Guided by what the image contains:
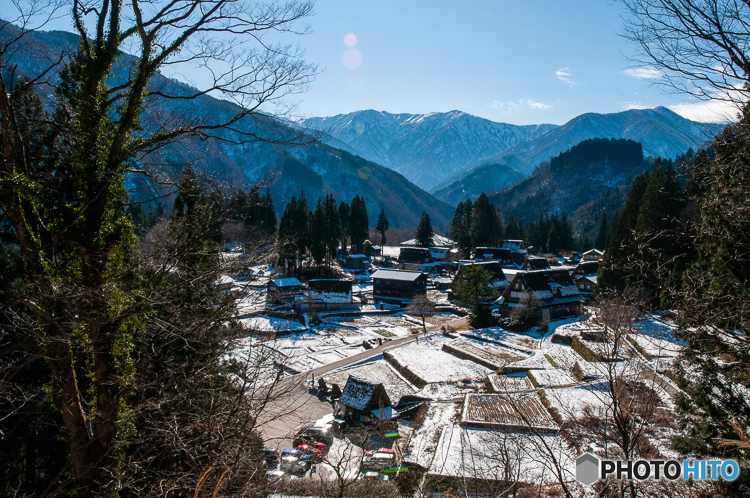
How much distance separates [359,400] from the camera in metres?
19.1

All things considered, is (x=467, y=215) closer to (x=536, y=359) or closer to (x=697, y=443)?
(x=536, y=359)

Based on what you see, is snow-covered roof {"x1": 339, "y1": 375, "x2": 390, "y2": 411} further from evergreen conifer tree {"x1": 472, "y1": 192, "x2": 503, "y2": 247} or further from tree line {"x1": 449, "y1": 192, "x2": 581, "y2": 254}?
evergreen conifer tree {"x1": 472, "y1": 192, "x2": 503, "y2": 247}

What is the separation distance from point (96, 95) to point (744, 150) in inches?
388

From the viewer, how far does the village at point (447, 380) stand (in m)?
8.39

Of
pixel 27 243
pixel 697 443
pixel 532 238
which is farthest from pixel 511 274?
pixel 27 243

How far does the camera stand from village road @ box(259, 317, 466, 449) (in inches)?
639

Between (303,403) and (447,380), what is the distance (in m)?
12.9

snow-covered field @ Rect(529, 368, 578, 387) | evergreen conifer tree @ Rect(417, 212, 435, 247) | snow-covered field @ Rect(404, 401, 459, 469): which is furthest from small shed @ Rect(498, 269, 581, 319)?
evergreen conifer tree @ Rect(417, 212, 435, 247)

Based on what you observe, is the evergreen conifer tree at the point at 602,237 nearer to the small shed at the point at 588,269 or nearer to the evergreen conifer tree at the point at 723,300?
the small shed at the point at 588,269

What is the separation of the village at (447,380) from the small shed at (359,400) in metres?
0.06

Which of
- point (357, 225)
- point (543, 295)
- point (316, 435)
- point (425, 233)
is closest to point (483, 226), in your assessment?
point (425, 233)

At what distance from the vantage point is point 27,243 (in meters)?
4.60

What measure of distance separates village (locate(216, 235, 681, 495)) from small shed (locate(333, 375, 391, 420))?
0.21 feet

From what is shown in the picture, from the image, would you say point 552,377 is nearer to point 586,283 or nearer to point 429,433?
point 429,433
